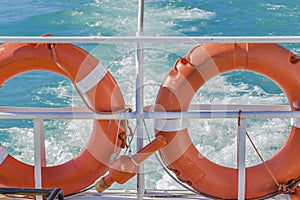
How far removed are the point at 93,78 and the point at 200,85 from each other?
1.54 feet

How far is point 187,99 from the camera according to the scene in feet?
8.11

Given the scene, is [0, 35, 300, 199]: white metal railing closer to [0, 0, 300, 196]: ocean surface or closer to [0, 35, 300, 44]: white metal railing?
[0, 35, 300, 44]: white metal railing

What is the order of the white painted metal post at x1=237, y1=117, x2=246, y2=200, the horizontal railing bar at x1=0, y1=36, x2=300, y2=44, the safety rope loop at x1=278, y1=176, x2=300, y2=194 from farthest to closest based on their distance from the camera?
the safety rope loop at x1=278, y1=176, x2=300, y2=194 → the white painted metal post at x1=237, y1=117, x2=246, y2=200 → the horizontal railing bar at x1=0, y1=36, x2=300, y2=44

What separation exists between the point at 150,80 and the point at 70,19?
3.61m

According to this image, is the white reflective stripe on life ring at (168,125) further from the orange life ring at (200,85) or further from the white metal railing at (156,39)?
the white metal railing at (156,39)

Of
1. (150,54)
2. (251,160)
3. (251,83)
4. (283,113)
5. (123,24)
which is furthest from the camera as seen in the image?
(123,24)

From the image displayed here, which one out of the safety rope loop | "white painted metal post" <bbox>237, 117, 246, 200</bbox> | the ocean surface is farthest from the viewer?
the ocean surface

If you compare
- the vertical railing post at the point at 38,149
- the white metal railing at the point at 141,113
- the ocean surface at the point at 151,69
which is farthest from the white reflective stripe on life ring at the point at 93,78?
the ocean surface at the point at 151,69

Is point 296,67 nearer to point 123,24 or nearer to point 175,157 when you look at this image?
point 175,157

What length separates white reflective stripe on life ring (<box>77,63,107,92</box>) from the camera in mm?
2482

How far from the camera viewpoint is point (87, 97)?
252cm

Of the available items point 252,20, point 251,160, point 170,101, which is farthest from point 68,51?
point 252,20

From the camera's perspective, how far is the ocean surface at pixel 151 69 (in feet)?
19.4

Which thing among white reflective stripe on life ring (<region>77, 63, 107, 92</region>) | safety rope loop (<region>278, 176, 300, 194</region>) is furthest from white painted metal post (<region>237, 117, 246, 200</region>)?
white reflective stripe on life ring (<region>77, 63, 107, 92</region>)
